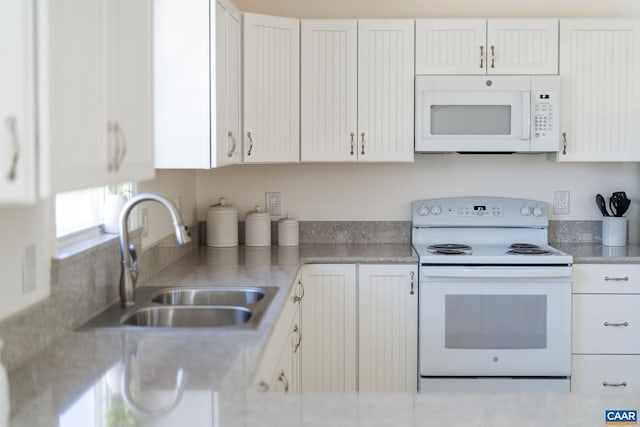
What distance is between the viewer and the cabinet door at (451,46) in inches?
167

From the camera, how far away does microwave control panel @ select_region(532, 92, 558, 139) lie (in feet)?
13.8

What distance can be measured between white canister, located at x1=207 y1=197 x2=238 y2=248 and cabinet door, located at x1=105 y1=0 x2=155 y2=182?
85.2 inches

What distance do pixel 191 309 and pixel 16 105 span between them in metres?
1.53

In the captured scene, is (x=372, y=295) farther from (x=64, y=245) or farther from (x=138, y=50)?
(x=138, y=50)

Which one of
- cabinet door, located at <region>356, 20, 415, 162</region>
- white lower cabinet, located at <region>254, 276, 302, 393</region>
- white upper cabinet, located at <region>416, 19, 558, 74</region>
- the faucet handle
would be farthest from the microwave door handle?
the faucet handle

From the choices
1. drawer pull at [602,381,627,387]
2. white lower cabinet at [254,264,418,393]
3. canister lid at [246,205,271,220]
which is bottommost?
drawer pull at [602,381,627,387]

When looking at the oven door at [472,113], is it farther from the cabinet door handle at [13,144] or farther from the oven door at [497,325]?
the cabinet door handle at [13,144]

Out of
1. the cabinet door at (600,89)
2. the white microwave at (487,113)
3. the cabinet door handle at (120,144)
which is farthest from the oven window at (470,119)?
the cabinet door handle at (120,144)

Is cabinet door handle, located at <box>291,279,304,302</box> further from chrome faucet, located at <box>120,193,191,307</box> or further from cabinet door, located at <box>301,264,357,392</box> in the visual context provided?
chrome faucet, located at <box>120,193,191,307</box>

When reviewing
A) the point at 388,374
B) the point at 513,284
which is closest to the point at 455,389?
the point at 388,374

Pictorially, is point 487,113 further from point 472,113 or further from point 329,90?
point 329,90

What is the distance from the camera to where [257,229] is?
4516 millimetres

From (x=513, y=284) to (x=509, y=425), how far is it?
241cm

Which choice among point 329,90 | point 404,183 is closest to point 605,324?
point 404,183
